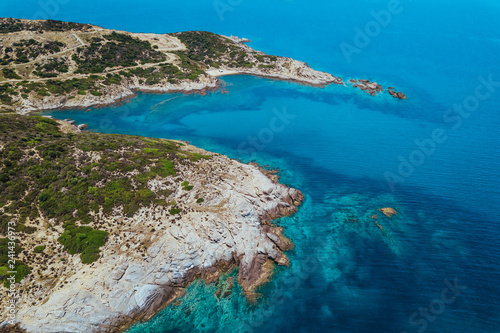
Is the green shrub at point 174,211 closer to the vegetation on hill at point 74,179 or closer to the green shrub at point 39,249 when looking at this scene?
the vegetation on hill at point 74,179

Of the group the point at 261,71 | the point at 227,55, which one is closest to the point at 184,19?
the point at 227,55

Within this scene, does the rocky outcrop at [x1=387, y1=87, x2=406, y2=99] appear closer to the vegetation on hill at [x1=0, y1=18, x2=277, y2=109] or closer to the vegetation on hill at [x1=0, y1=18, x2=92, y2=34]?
the vegetation on hill at [x1=0, y1=18, x2=277, y2=109]

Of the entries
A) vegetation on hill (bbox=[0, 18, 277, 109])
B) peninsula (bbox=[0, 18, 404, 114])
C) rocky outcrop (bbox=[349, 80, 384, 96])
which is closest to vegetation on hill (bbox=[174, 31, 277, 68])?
vegetation on hill (bbox=[0, 18, 277, 109])

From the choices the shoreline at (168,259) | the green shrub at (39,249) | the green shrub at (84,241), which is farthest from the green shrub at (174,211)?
the green shrub at (39,249)

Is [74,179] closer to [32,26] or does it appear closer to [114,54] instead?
[114,54]

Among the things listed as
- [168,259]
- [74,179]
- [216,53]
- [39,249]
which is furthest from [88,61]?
[168,259]
